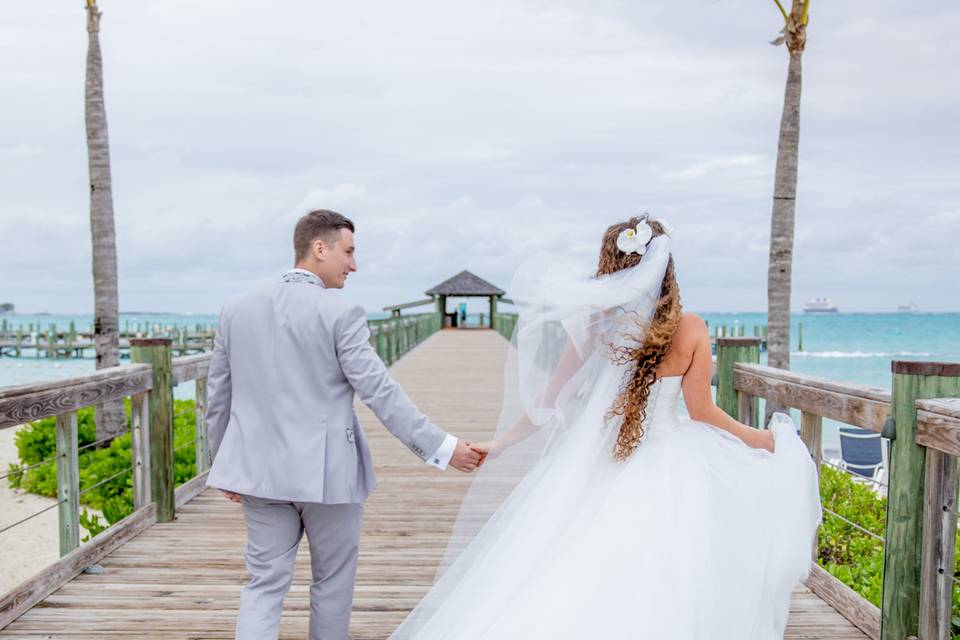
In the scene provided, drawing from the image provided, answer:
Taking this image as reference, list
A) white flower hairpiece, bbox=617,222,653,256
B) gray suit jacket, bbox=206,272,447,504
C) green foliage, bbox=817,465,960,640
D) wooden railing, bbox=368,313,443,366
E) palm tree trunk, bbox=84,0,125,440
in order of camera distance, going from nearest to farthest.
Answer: gray suit jacket, bbox=206,272,447,504 < white flower hairpiece, bbox=617,222,653,256 < green foliage, bbox=817,465,960,640 < palm tree trunk, bbox=84,0,125,440 < wooden railing, bbox=368,313,443,366

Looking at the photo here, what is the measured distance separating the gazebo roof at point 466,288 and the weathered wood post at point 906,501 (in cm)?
4251

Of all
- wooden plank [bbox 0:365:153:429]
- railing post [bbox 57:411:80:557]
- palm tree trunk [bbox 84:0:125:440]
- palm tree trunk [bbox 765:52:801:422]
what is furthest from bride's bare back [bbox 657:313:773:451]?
palm tree trunk [bbox 84:0:125:440]

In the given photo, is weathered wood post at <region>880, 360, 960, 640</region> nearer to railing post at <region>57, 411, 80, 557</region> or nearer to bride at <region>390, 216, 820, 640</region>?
bride at <region>390, 216, 820, 640</region>

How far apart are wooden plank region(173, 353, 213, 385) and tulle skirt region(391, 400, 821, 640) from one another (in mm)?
3158

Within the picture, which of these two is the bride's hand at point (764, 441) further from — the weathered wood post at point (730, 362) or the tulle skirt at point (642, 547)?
the weathered wood post at point (730, 362)

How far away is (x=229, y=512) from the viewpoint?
238 inches

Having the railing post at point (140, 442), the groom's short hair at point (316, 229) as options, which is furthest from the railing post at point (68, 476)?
the groom's short hair at point (316, 229)

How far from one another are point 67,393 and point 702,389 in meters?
3.12

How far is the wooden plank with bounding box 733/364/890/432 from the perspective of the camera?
3.62m

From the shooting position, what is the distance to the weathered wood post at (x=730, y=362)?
17.6ft

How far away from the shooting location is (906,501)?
336 centimetres

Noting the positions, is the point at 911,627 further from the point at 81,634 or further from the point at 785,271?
the point at 785,271

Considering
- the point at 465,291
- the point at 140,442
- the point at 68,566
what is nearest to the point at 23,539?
the point at 140,442

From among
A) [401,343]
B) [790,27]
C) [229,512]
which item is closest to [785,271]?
[790,27]
